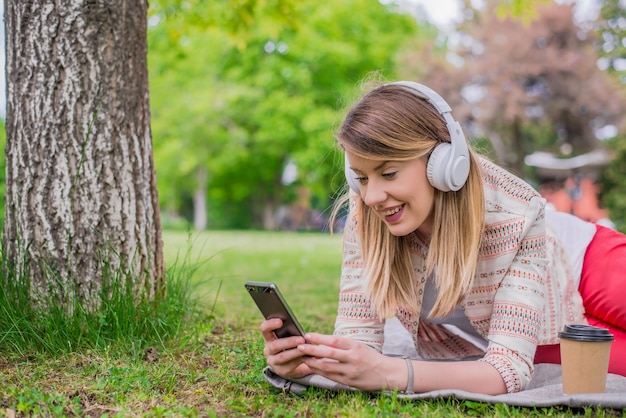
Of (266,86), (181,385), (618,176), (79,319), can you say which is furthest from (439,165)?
(266,86)

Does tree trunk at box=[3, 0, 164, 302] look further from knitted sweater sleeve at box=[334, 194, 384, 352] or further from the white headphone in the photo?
the white headphone

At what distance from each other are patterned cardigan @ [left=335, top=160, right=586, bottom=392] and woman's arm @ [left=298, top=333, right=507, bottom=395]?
65 mm

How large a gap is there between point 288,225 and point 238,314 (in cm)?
3311

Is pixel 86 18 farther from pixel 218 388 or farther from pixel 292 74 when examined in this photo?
pixel 292 74

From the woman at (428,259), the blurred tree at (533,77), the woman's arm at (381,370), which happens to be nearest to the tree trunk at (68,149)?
the woman at (428,259)

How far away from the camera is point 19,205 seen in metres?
3.12

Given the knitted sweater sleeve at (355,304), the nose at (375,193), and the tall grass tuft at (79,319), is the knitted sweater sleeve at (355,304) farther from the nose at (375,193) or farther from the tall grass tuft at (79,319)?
the tall grass tuft at (79,319)

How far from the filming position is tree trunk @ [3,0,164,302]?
310 cm

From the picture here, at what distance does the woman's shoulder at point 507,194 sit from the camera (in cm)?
247

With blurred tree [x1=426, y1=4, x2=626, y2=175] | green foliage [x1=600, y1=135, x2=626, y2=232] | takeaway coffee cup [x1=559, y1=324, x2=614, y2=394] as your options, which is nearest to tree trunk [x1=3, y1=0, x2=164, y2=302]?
takeaway coffee cup [x1=559, y1=324, x2=614, y2=394]

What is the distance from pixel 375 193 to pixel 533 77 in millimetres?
21578

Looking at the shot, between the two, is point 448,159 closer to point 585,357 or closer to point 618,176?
point 585,357

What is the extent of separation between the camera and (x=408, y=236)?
264cm

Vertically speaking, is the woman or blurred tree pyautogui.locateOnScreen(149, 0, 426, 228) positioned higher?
blurred tree pyautogui.locateOnScreen(149, 0, 426, 228)
